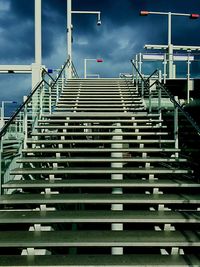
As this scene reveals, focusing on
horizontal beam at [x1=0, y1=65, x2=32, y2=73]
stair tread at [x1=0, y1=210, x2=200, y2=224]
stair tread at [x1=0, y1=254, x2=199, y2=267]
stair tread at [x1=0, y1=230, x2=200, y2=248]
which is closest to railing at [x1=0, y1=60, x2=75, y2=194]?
stair tread at [x1=0, y1=210, x2=200, y2=224]

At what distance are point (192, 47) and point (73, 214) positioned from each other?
19.1 metres

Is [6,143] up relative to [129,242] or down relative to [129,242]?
up

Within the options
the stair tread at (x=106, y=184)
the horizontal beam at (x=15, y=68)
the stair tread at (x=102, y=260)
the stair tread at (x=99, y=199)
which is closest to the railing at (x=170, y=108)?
the stair tread at (x=106, y=184)

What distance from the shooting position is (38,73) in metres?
11.1

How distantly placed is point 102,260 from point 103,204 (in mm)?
1616

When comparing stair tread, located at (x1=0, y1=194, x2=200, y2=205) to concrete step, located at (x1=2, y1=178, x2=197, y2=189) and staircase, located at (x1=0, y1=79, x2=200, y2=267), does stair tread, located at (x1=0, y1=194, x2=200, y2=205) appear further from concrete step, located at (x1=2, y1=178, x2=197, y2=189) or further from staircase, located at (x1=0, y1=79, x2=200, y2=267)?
concrete step, located at (x1=2, y1=178, x2=197, y2=189)

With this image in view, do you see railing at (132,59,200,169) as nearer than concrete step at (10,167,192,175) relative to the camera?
No

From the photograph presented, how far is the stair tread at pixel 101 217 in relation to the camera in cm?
440

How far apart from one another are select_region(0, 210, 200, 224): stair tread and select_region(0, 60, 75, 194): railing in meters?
1.03

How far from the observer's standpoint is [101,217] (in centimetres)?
446

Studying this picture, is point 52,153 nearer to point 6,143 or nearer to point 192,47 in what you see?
point 6,143

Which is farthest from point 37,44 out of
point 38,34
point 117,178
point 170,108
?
point 117,178

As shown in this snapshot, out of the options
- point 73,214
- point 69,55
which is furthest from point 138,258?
point 69,55

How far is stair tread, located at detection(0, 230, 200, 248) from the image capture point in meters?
3.98
